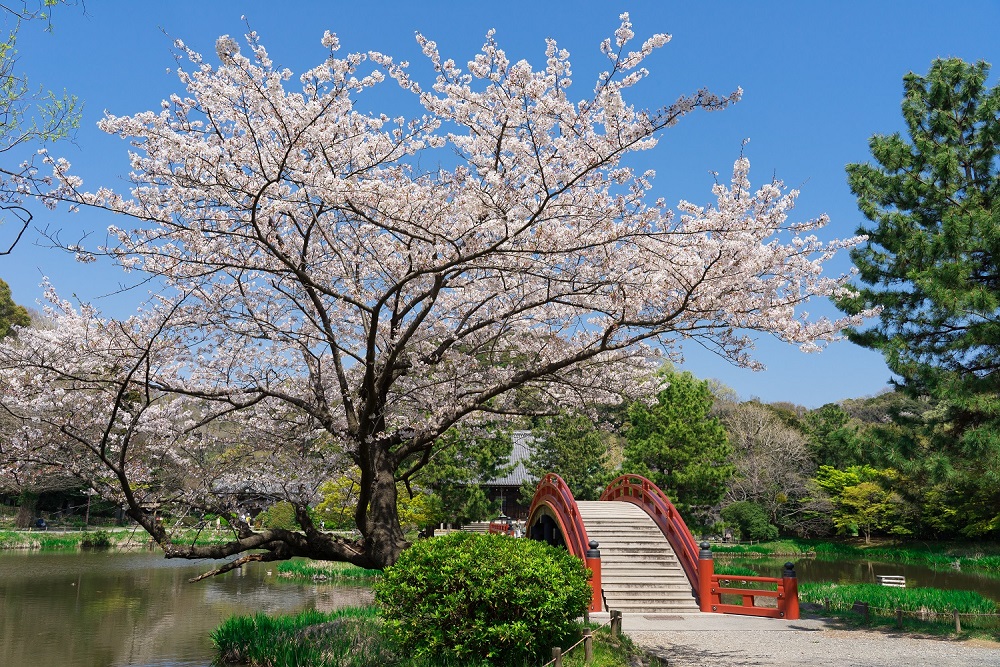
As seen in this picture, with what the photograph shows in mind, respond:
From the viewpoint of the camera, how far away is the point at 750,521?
31.0m

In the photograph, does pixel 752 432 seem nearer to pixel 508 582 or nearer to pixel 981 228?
pixel 981 228

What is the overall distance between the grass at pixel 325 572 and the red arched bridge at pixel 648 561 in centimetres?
851

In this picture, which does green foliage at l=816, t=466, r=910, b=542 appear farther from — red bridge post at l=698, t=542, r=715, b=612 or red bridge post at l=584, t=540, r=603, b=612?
red bridge post at l=584, t=540, r=603, b=612

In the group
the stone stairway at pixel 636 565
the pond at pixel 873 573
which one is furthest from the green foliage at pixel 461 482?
the pond at pixel 873 573

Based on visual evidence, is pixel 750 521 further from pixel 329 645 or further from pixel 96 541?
pixel 96 541

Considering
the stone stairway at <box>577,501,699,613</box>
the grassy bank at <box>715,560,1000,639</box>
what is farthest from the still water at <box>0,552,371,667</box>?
the grassy bank at <box>715,560,1000,639</box>

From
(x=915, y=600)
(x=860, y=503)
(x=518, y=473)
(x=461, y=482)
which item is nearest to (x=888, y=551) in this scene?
(x=860, y=503)

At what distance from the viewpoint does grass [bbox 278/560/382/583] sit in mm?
20766

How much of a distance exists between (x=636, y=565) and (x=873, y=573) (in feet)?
55.1

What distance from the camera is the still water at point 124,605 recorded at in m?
12.1

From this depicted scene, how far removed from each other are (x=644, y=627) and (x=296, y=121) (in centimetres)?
823

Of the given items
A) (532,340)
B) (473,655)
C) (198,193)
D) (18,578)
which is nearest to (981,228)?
(532,340)

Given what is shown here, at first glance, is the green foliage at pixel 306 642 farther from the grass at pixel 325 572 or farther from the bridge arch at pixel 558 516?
the grass at pixel 325 572

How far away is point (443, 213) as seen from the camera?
21.9 ft
